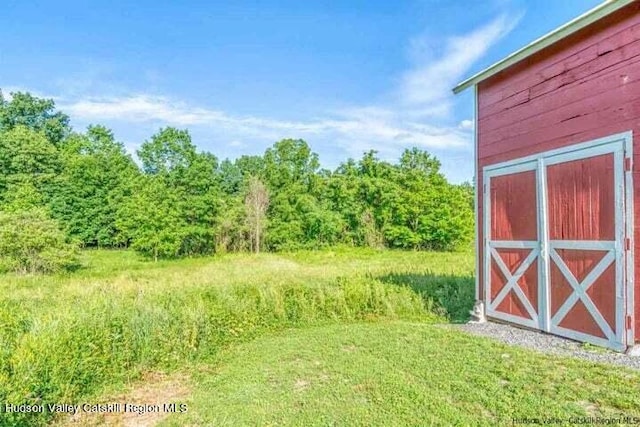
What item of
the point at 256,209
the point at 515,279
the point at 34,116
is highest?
the point at 34,116

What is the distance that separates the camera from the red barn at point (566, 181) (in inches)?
153

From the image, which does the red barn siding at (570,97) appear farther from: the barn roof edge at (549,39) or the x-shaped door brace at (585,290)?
the x-shaped door brace at (585,290)

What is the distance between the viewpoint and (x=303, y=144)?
29188 mm

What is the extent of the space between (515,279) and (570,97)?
235 cm

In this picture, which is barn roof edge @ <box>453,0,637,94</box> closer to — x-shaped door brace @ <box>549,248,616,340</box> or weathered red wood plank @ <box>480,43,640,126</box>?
weathered red wood plank @ <box>480,43,640,126</box>

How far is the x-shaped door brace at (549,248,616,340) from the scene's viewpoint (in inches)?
158

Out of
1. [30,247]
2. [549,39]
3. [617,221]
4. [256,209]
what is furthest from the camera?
[256,209]

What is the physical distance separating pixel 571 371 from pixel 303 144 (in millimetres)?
26809

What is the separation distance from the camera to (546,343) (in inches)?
173

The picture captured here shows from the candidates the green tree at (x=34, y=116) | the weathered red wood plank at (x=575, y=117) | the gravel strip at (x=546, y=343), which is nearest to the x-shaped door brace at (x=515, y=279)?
the gravel strip at (x=546, y=343)

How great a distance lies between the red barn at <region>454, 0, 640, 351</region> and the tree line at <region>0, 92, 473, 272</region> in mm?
21191

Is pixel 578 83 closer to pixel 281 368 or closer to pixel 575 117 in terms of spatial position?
pixel 575 117

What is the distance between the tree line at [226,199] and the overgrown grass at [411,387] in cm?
2111

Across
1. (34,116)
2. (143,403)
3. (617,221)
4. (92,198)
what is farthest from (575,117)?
(34,116)
